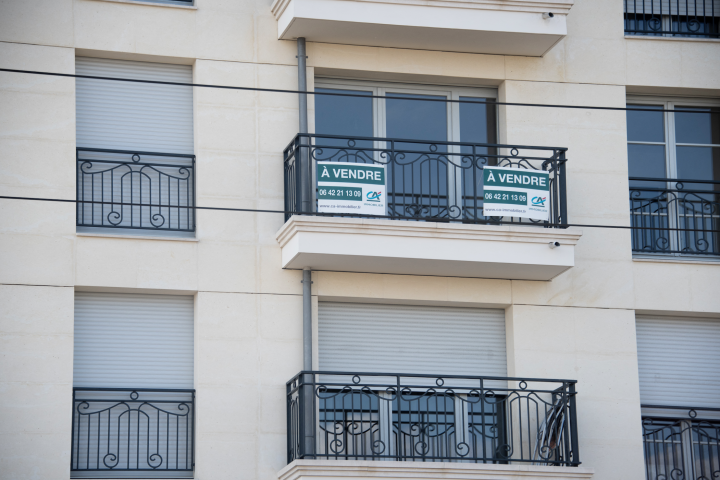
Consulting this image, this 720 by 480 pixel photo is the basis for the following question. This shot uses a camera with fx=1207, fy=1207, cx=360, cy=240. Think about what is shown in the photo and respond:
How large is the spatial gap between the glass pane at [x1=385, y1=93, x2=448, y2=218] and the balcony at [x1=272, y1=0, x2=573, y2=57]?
81 cm

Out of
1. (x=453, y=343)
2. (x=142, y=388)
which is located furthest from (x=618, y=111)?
(x=142, y=388)

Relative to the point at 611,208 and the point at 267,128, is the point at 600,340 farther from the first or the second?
the point at 267,128

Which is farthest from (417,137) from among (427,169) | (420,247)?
(420,247)

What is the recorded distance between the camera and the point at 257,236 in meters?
14.1

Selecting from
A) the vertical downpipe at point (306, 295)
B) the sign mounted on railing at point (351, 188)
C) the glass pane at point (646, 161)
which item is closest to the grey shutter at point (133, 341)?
the vertical downpipe at point (306, 295)

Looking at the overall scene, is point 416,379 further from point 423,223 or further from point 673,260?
point 673,260

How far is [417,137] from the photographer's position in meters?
15.2

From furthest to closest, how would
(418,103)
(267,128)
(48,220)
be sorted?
(418,103) → (267,128) → (48,220)

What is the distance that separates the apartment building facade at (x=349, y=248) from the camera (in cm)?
1338

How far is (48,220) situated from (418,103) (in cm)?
487

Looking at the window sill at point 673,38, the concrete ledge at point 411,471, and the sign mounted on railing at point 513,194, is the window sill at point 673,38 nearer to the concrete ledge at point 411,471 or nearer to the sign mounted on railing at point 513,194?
the sign mounted on railing at point 513,194

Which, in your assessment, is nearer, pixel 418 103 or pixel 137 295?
pixel 137 295

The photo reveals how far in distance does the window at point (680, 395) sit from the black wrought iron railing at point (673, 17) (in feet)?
12.7

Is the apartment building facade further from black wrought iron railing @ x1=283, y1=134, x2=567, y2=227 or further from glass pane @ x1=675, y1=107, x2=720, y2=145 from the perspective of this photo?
glass pane @ x1=675, y1=107, x2=720, y2=145
